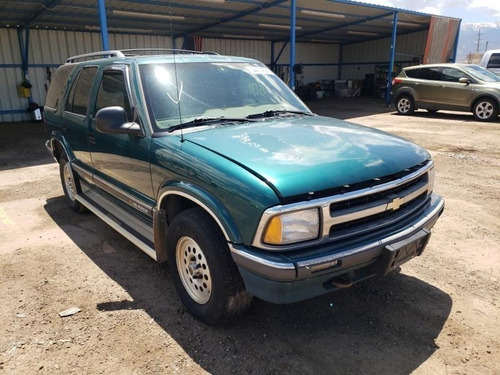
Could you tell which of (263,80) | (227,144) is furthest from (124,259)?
(263,80)

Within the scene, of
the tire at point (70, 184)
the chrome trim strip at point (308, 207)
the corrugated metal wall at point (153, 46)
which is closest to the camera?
the chrome trim strip at point (308, 207)

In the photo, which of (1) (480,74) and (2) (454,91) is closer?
(1) (480,74)

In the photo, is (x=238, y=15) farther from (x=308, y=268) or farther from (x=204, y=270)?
(x=308, y=268)

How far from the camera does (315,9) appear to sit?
55.0ft

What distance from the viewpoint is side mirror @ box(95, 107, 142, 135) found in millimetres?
3086

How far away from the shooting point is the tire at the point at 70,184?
4886 millimetres

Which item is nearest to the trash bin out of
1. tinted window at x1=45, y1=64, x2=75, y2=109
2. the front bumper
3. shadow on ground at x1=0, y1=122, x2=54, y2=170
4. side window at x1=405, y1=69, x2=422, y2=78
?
shadow on ground at x1=0, y1=122, x2=54, y2=170

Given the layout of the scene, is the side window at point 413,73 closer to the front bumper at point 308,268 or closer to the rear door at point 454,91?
the rear door at point 454,91

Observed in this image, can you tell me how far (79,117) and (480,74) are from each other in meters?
13.5

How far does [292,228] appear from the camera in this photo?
2285mm

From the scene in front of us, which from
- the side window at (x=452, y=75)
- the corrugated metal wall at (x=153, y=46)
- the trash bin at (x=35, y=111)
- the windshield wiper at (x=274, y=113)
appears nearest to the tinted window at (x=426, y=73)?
the side window at (x=452, y=75)

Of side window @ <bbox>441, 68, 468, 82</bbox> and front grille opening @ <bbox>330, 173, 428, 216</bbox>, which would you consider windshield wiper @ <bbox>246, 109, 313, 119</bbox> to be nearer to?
front grille opening @ <bbox>330, 173, 428, 216</bbox>

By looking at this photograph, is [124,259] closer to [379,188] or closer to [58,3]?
[379,188]

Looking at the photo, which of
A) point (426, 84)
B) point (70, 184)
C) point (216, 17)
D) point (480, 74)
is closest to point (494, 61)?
point (480, 74)
